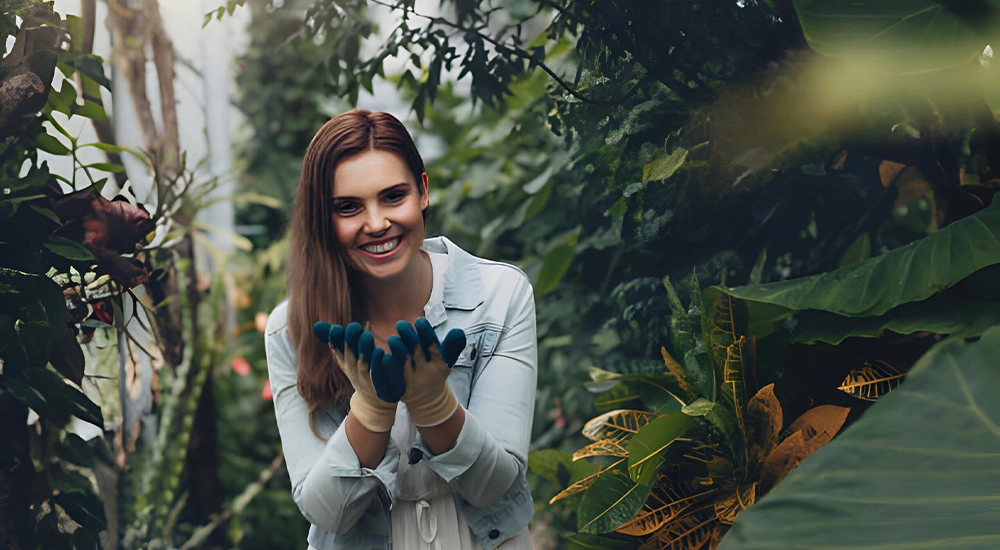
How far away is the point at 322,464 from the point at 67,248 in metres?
0.57

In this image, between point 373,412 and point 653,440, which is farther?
point 653,440

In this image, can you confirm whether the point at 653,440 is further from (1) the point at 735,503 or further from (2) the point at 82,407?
(2) the point at 82,407

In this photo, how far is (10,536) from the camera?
1.17 metres

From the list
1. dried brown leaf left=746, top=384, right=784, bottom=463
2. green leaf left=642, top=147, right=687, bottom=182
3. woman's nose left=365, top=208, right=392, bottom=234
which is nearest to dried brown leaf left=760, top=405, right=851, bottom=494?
dried brown leaf left=746, top=384, right=784, bottom=463

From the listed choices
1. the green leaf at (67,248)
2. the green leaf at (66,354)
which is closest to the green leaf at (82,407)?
the green leaf at (66,354)

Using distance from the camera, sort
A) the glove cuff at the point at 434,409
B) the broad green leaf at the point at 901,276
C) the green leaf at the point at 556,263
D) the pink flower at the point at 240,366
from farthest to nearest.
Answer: the pink flower at the point at 240,366 → the green leaf at the point at 556,263 → the broad green leaf at the point at 901,276 → the glove cuff at the point at 434,409

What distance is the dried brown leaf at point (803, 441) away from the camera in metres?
1.05

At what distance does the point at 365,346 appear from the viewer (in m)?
0.79

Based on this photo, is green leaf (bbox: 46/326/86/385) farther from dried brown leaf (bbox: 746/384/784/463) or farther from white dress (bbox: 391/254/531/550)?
dried brown leaf (bbox: 746/384/784/463)

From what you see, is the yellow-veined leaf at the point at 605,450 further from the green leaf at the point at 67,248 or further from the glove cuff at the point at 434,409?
the green leaf at the point at 67,248

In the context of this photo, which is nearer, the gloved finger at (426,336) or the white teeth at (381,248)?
the gloved finger at (426,336)

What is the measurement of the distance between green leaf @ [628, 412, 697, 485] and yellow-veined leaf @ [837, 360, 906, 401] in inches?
8.3

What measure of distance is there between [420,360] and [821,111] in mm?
679

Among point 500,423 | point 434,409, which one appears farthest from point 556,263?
point 434,409
